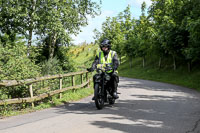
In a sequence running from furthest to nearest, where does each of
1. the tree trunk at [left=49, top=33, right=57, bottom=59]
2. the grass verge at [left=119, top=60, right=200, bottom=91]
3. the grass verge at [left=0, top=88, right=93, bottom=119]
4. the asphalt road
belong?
the tree trunk at [left=49, top=33, right=57, bottom=59], the grass verge at [left=119, top=60, right=200, bottom=91], the grass verge at [left=0, top=88, right=93, bottom=119], the asphalt road

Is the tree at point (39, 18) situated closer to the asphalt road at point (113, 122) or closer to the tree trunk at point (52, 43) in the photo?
the tree trunk at point (52, 43)

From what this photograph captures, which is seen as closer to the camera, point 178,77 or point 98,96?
point 98,96

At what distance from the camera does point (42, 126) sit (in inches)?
238

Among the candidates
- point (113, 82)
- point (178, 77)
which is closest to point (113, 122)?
point (113, 82)

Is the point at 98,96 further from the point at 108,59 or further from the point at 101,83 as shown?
the point at 108,59

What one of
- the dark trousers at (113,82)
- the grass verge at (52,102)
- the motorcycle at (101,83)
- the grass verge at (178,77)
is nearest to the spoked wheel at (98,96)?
the motorcycle at (101,83)

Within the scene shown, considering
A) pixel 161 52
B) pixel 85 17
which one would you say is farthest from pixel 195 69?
pixel 85 17

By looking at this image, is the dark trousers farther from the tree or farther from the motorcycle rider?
the tree

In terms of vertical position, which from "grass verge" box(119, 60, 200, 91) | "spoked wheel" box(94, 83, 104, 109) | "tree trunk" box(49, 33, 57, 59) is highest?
"tree trunk" box(49, 33, 57, 59)

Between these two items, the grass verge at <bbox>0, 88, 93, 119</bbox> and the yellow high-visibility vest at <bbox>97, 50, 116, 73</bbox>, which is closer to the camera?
the grass verge at <bbox>0, 88, 93, 119</bbox>

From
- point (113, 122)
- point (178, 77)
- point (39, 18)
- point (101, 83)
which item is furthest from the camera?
point (178, 77)

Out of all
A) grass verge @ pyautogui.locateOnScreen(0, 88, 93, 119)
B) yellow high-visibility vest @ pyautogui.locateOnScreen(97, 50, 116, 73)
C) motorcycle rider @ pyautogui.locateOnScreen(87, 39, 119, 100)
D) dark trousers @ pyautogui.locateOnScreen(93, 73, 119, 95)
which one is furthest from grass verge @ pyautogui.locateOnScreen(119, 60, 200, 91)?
yellow high-visibility vest @ pyautogui.locateOnScreen(97, 50, 116, 73)

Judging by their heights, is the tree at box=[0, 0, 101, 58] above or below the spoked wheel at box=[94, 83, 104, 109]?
above

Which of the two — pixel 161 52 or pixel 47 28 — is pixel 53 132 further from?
pixel 161 52
